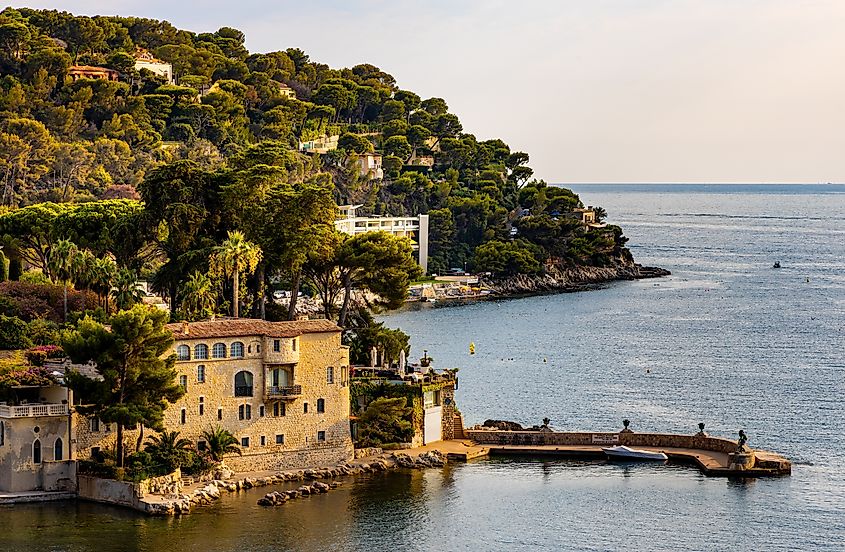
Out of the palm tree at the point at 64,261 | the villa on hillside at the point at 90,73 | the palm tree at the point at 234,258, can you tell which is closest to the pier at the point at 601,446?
the palm tree at the point at 234,258

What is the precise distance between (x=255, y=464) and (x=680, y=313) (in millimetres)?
86426

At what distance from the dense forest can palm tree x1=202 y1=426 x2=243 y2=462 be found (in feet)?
43.0

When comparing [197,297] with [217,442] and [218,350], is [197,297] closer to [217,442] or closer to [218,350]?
[218,350]

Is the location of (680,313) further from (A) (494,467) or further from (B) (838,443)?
(A) (494,467)

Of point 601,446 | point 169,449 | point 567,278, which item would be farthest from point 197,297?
point 567,278

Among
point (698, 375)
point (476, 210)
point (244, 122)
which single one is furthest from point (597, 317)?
point (244, 122)

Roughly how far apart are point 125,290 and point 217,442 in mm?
14733

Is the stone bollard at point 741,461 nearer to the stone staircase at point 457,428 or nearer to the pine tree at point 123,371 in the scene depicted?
the stone staircase at point 457,428

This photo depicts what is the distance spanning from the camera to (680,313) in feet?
469

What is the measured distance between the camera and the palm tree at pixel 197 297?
240ft

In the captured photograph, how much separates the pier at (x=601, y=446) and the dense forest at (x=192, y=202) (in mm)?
11705

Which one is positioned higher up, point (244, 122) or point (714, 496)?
point (244, 122)

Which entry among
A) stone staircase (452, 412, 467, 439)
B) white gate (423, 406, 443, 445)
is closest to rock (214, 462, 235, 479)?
white gate (423, 406, 443, 445)

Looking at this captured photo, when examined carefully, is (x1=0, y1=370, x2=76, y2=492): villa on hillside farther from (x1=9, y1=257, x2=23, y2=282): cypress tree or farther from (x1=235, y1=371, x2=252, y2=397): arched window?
(x1=9, y1=257, x2=23, y2=282): cypress tree
